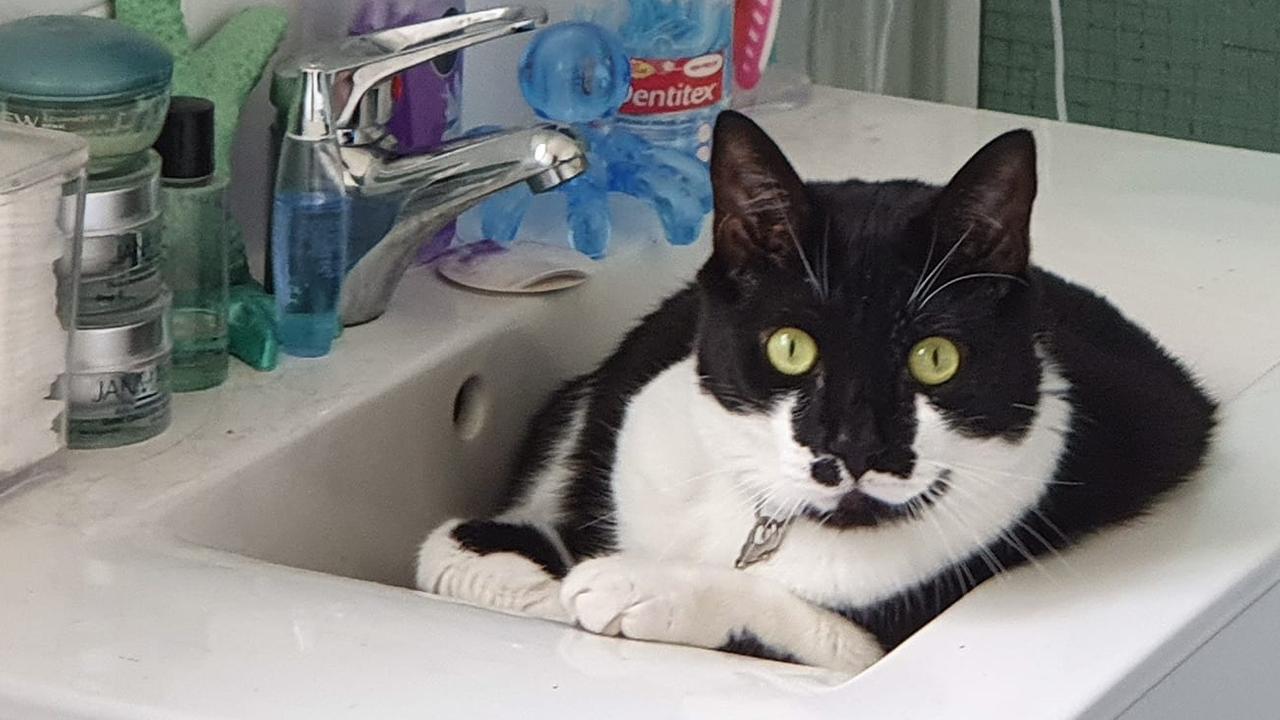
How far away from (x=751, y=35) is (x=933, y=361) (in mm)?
801

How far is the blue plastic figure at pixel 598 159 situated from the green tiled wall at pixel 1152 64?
0.88 metres

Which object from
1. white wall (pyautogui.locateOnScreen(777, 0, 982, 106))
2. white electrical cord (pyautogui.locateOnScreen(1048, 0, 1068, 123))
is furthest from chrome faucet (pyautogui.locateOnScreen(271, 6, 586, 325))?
white electrical cord (pyautogui.locateOnScreen(1048, 0, 1068, 123))

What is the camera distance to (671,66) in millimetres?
1521

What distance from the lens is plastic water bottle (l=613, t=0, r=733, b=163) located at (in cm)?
152

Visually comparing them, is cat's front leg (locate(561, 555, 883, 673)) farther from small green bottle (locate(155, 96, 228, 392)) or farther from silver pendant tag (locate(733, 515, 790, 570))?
small green bottle (locate(155, 96, 228, 392))

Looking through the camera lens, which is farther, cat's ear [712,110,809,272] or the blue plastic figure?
the blue plastic figure

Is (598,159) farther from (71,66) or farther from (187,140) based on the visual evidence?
(71,66)

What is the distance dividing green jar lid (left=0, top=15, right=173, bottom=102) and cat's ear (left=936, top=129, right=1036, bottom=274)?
464mm

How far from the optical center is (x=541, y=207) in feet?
5.08

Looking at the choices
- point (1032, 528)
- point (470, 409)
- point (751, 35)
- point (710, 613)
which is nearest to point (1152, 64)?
point (751, 35)

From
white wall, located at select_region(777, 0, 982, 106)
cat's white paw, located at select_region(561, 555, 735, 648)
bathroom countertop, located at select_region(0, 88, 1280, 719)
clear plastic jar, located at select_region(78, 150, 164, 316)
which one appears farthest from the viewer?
white wall, located at select_region(777, 0, 982, 106)

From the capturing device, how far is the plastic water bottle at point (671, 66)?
1522 millimetres

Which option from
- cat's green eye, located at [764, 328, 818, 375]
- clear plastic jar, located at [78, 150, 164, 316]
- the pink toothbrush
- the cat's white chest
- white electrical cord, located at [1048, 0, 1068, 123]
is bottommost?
white electrical cord, located at [1048, 0, 1068, 123]

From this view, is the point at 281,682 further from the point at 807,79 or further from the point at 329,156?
the point at 807,79
